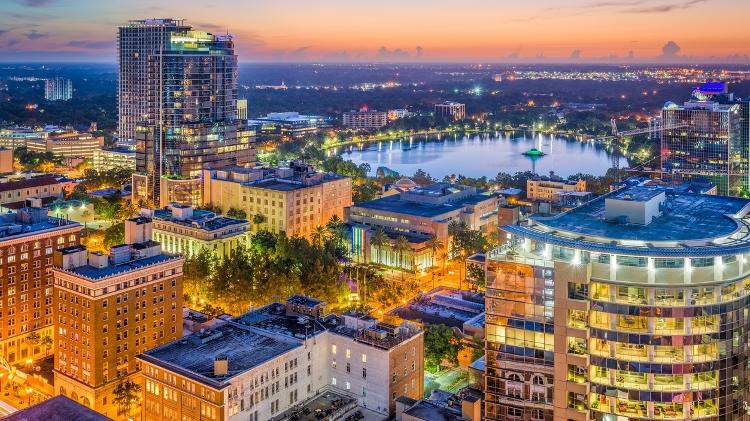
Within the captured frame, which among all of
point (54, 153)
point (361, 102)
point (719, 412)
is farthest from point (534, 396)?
point (361, 102)

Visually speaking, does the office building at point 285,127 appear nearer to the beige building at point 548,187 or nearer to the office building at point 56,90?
the beige building at point 548,187

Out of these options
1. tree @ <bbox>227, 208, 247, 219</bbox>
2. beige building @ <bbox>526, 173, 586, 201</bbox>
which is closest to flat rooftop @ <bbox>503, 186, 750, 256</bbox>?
tree @ <bbox>227, 208, 247, 219</bbox>

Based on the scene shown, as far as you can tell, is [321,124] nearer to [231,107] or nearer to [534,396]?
[231,107]

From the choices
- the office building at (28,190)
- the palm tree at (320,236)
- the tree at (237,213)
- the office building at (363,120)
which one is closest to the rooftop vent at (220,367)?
the palm tree at (320,236)

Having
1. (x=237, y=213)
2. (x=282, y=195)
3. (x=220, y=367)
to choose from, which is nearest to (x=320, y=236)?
(x=282, y=195)

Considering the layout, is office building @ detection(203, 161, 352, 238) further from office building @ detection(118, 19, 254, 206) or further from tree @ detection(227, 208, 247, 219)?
office building @ detection(118, 19, 254, 206)
